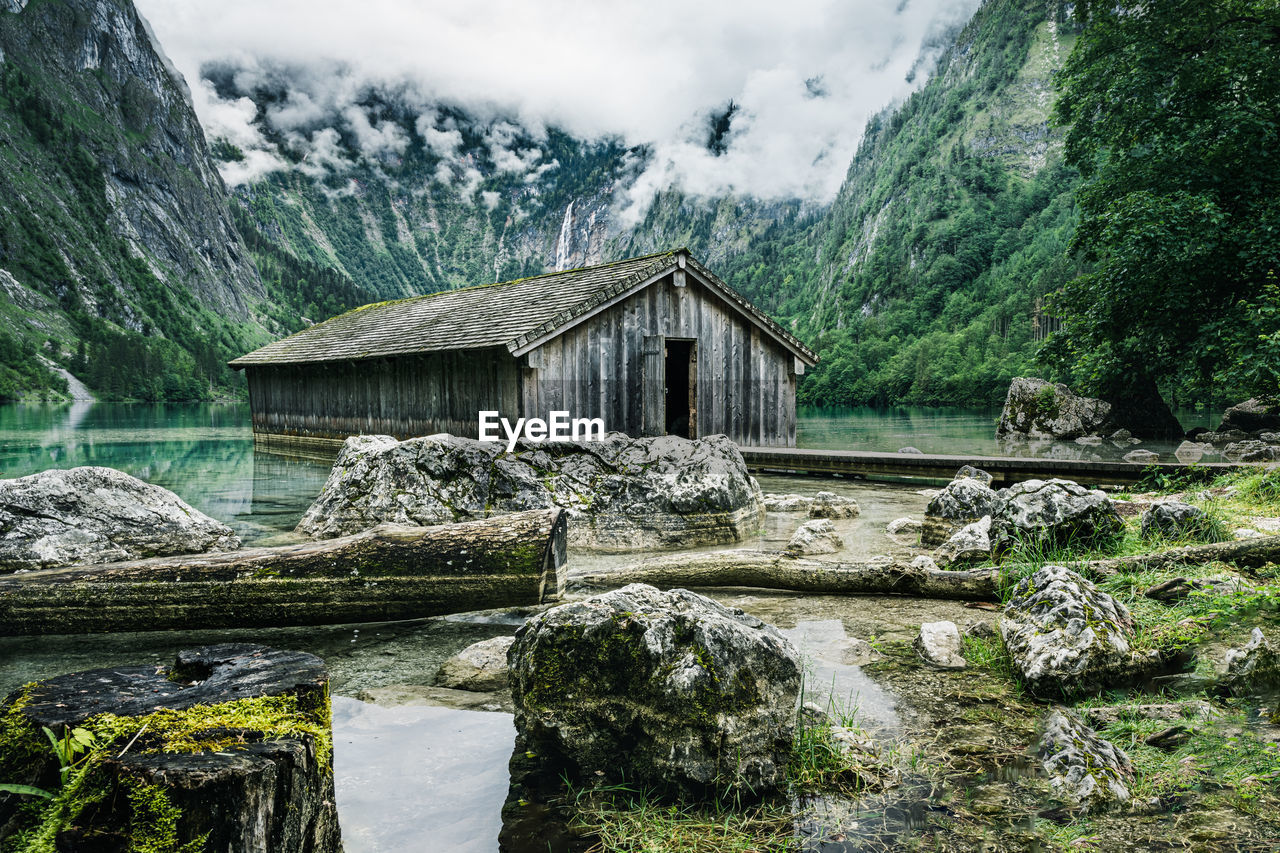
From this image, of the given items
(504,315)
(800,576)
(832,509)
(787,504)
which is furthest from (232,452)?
(800,576)

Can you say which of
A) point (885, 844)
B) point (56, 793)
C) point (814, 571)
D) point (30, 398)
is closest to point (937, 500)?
point (814, 571)

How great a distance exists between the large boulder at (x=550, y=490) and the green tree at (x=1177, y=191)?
12.1 m

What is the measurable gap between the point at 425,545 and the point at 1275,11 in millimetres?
21786

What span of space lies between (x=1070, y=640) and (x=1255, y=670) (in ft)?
2.46

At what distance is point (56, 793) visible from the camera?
78.7 inches

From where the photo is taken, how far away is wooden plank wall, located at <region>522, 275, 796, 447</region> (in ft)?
51.6

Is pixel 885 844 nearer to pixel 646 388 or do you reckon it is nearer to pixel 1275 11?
pixel 646 388

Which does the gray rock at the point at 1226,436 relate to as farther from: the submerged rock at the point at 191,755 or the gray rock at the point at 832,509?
the submerged rock at the point at 191,755

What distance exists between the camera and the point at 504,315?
57.6 feet

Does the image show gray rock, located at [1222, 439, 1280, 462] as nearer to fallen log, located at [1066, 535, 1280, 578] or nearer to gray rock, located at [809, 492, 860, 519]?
gray rock, located at [809, 492, 860, 519]

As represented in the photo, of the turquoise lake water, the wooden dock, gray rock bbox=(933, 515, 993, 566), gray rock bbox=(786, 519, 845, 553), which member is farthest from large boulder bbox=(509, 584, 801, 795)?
the wooden dock

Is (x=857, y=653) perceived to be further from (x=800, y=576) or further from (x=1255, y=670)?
(x=1255, y=670)

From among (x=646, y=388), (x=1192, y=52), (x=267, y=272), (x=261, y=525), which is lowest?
(x=261, y=525)

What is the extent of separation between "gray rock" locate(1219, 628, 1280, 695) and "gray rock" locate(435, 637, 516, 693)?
3655 millimetres
